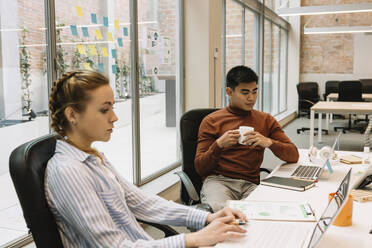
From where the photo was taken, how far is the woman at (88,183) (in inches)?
47.2

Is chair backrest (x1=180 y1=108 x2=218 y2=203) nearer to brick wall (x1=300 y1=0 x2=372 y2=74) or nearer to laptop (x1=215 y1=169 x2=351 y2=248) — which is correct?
laptop (x1=215 y1=169 x2=351 y2=248)

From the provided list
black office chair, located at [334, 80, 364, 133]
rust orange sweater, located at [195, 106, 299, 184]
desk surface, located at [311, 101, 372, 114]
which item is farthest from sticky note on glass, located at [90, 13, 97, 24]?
black office chair, located at [334, 80, 364, 133]

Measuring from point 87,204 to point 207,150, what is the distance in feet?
4.40

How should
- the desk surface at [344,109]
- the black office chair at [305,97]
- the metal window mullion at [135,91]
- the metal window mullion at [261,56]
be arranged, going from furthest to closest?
the black office chair at [305,97]
the metal window mullion at [261,56]
the desk surface at [344,109]
the metal window mullion at [135,91]

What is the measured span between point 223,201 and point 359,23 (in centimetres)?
1017

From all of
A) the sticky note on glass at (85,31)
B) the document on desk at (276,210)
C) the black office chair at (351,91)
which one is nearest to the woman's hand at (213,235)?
the document on desk at (276,210)

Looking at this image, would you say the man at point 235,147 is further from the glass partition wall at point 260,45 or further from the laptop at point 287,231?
the glass partition wall at point 260,45

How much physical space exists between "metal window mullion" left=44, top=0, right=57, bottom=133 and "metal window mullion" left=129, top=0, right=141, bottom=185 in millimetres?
1053

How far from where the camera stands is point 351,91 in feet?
24.7

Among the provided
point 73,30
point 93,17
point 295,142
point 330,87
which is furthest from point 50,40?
point 330,87

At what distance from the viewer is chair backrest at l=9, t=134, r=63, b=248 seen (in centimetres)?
116

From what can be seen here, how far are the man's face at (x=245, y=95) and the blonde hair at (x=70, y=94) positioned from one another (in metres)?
1.37

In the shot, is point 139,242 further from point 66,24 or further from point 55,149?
point 66,24

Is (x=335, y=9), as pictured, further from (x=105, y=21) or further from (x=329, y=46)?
(x=329, y=46)
